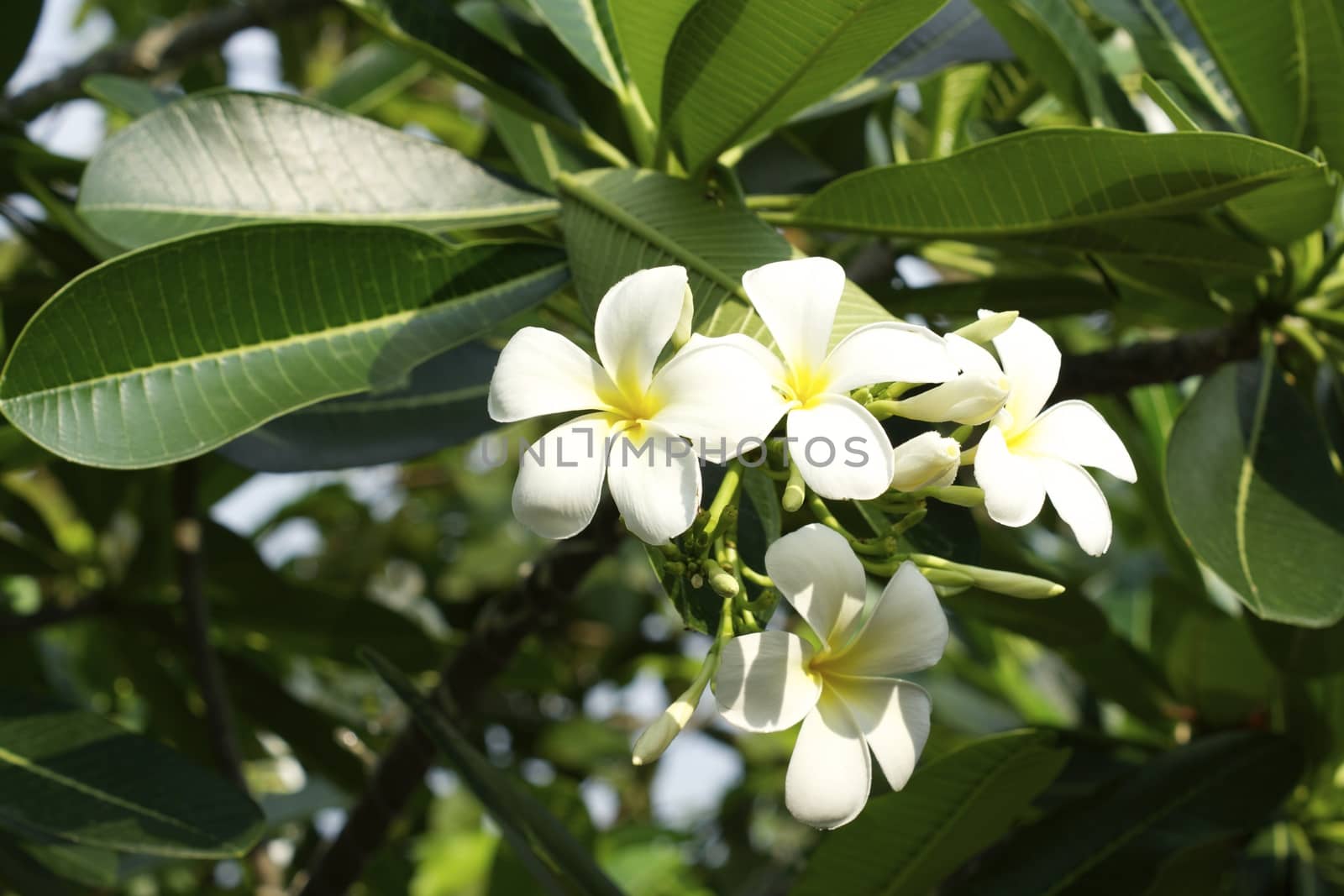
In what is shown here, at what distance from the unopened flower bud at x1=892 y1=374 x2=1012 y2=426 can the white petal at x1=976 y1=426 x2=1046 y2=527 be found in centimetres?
2

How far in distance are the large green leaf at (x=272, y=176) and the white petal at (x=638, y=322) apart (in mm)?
389

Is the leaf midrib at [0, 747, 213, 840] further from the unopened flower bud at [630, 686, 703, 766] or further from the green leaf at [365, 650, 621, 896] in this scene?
the unopened flower bud at [630, 686, 703, 766]

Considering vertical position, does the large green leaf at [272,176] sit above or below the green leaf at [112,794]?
above

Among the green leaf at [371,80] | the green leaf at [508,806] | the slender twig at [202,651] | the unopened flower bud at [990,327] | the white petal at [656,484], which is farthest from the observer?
the green leaf at [371,80]

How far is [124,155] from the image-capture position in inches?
38.4

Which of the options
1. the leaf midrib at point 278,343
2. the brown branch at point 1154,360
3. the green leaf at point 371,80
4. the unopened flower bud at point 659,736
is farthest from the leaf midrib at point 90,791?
the green leaf at point 371,80

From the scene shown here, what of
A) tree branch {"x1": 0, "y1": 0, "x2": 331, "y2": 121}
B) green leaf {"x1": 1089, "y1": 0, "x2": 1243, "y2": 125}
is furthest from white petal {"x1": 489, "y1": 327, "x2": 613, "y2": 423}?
tree branch {"x1": 0, "y1": 0, "x2": 331, "y2": 121}

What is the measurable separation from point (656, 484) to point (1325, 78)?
0.76 meters

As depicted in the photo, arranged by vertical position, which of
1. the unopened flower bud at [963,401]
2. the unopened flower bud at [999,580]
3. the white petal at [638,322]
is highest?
the white petal at [638,322]

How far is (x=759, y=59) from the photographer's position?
84 centimetres

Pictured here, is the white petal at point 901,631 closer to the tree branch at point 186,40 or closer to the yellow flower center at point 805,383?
the yellow flower center at point 805,383

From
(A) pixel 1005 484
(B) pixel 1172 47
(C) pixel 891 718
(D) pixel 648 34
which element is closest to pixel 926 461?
(A) pixel 1005 484

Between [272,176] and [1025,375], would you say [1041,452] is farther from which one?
[272,176]

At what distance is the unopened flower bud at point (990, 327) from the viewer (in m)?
0.68
